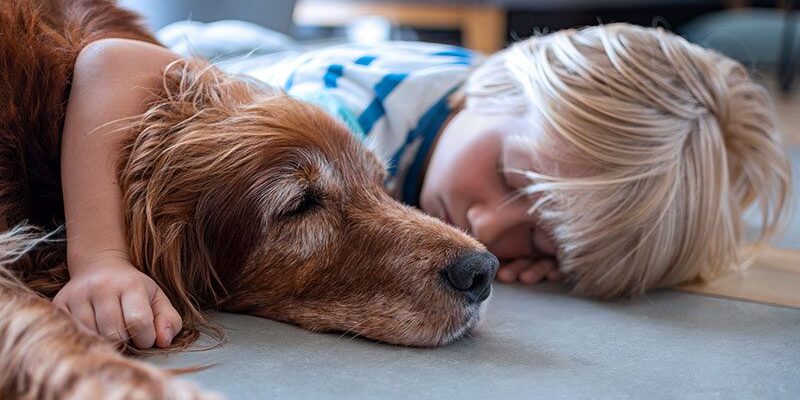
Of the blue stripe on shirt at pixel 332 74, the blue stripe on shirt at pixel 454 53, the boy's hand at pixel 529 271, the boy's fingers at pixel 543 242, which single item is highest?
the blue stripe on shirt at pixel 332 74

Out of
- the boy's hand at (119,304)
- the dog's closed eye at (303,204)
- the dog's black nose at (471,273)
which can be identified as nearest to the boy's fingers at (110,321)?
the boy's hand at (119,304)

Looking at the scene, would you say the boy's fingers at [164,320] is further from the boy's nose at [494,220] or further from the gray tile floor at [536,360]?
the boy's nose at [494,220]

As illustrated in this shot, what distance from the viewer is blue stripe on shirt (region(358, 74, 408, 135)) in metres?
2.01

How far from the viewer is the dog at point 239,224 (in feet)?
4.10

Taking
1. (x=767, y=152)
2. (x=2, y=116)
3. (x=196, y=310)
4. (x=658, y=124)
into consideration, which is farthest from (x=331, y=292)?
(x=767, y=152)

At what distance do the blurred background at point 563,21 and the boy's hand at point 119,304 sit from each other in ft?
17.0

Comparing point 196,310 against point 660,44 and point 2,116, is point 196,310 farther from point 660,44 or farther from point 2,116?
point 660,44

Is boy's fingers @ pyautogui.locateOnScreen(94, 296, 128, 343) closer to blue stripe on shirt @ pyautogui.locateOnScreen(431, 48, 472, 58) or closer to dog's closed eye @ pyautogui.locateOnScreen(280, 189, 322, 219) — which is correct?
dog's closed eye @ pyautogui.locateOnScreen(280, 189, 322, 219)

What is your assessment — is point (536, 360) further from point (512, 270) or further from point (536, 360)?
point (512, 270)

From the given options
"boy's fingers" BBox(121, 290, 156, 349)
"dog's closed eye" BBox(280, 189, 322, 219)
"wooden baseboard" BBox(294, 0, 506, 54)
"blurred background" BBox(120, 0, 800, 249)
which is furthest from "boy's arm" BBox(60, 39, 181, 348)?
"wooden baseboard" BBox(294, 0, 506, 54)

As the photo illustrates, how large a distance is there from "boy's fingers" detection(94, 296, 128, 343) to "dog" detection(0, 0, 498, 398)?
0.37 feet

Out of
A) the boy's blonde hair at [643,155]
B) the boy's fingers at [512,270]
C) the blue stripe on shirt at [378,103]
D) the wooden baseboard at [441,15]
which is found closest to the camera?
the boy's blonde hair at [643,155]

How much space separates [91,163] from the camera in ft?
4.03

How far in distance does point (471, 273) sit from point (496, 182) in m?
0.61
